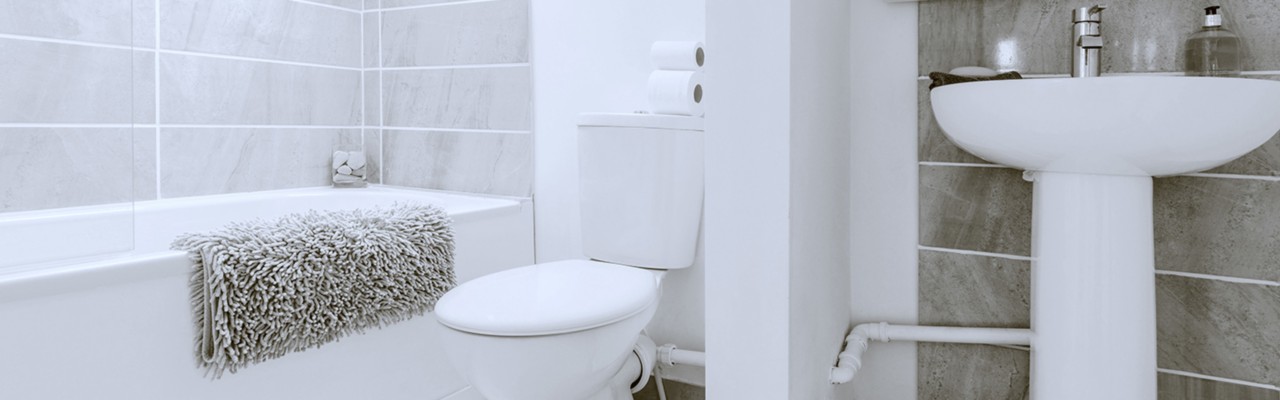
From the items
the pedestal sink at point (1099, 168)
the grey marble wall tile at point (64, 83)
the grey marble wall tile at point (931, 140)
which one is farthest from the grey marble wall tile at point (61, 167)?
the grey marble wall tile at point (931, 140)

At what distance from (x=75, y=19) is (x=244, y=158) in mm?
934

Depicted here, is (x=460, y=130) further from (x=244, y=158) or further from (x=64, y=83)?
(x=64, y=83)

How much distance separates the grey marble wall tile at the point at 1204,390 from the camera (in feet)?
4.86

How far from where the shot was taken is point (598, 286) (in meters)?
1.46

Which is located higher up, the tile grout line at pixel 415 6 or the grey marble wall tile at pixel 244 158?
the tile grout line at pixel 415 6

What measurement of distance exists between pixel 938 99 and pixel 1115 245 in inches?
15.2

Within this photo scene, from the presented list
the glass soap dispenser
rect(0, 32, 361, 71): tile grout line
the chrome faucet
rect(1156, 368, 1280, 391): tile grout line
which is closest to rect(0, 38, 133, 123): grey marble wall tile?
rect(0, 32, 361, 71): tile grout line

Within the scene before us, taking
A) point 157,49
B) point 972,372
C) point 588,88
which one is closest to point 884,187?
point 972,372

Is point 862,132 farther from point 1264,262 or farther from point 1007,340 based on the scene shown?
point 1264,262

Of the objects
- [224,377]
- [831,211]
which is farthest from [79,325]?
[831,211]

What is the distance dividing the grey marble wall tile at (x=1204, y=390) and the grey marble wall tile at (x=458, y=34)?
1.69m

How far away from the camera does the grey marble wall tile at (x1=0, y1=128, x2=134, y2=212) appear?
122 cm

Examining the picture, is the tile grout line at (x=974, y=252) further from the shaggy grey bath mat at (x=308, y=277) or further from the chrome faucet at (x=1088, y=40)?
the shaggy grey bath mat at (x=308, y=277)

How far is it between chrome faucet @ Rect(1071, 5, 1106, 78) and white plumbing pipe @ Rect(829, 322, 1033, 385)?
1.76 ft
